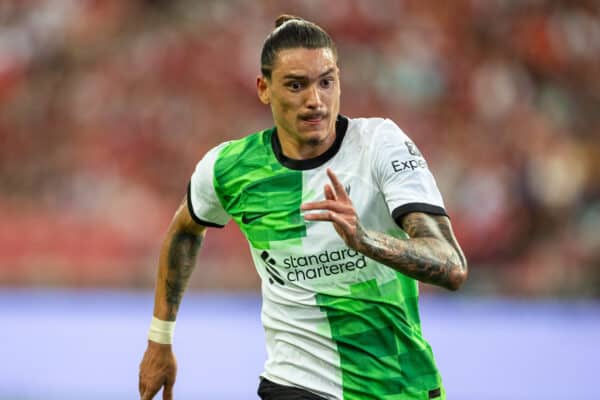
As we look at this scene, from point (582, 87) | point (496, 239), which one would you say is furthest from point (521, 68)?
point (496, 239)

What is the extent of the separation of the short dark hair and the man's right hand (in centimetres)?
126

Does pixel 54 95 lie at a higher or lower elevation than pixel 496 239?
higher

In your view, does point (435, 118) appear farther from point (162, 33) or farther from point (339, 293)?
point (339, 293)

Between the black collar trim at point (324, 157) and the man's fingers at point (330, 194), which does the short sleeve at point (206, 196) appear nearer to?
the black collar trim at point (324, 157)

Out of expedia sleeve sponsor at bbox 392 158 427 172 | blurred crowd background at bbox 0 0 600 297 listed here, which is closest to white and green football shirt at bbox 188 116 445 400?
expedia sleeve sponsor at bbox 392 158 427 172

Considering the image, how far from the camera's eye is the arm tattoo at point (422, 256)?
3.38 m

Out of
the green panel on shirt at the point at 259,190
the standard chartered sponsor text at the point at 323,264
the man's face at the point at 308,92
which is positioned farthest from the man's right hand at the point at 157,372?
the man's face at the point at 308,92

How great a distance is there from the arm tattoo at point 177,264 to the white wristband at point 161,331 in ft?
0.19

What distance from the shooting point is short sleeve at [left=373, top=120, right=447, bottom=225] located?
3695 mm

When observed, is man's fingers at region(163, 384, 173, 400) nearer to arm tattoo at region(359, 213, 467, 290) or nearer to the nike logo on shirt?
the nike logo on shirt

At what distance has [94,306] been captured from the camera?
1195 centimetres

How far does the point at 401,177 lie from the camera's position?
3.78 m

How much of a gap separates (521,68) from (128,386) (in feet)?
28.3

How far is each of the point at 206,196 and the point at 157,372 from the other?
762mm
